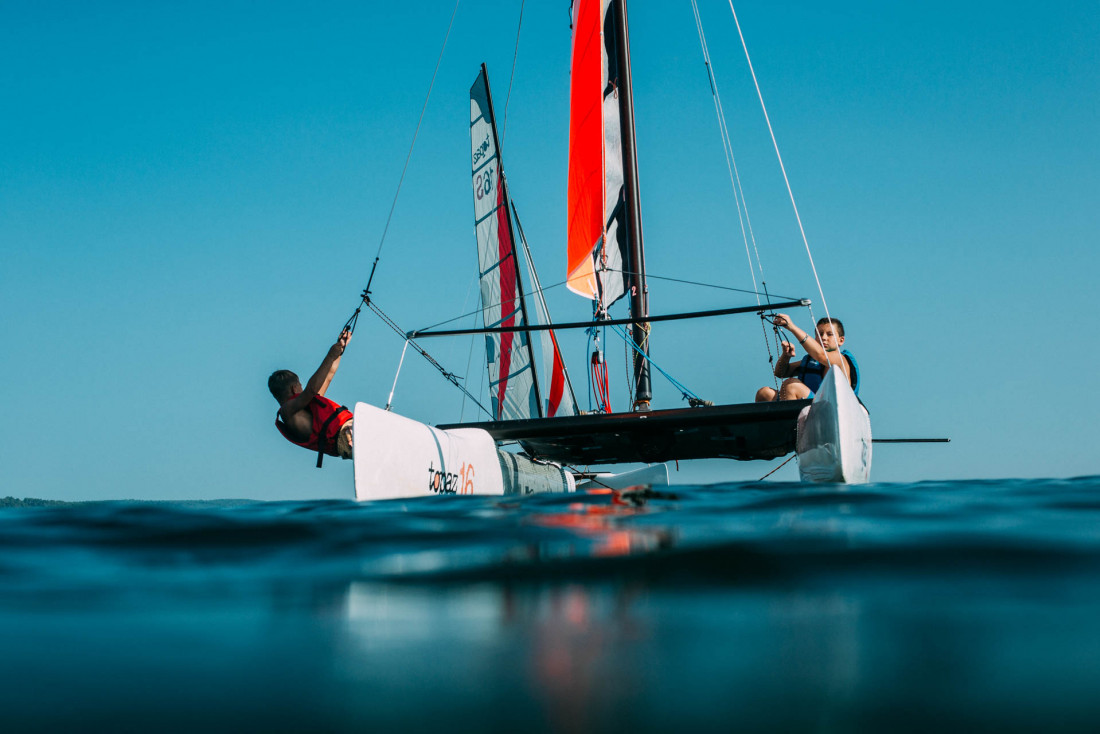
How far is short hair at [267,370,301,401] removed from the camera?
459 cm

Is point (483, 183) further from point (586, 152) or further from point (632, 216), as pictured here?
point (632, 216)

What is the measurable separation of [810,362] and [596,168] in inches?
141

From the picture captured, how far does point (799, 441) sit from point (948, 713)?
4.17 meters

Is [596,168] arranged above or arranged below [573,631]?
above

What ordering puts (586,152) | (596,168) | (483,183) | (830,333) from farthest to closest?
(483,183) < (586,152) < (596,168) < (830,333)

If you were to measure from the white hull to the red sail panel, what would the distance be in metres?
3.86

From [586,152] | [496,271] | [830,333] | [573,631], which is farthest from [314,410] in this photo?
[496,271]

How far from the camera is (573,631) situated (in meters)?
0.96

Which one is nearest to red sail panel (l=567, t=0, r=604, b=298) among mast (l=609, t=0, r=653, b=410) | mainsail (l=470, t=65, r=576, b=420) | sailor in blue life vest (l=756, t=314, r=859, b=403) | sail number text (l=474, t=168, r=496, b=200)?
mast (l=609, t=0, r=653, b=410)

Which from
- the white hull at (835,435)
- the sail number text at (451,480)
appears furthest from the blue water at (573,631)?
the sail number text at (451,480)

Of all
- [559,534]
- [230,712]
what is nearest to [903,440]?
[559,534]

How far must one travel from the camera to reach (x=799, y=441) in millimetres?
4676

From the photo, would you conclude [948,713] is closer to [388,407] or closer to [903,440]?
[388,407]

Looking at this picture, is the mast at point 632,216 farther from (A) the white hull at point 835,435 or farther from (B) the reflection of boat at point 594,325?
(A) the white hull at point 835,435
